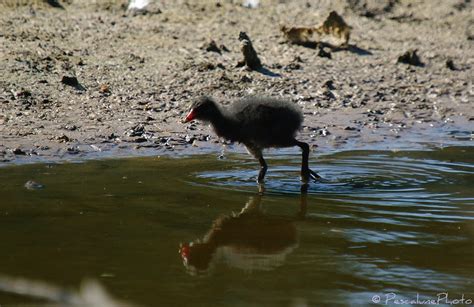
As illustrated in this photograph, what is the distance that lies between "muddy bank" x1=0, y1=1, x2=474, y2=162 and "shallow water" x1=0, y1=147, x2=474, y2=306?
3.54 feet

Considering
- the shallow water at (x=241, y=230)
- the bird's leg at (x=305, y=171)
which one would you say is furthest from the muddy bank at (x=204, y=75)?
the bird's leg at (x=305, y=171)

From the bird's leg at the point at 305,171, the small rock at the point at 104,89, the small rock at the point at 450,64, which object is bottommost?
the bird's leg at the point at 305,171

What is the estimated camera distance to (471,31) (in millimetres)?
15250

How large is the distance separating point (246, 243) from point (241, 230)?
353 millimetres

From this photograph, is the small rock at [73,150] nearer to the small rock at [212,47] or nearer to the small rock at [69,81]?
the small rock at [69,81]

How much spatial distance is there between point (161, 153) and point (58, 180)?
1.65 m

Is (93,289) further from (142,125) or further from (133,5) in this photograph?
(133,5)

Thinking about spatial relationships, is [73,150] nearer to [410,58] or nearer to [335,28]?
[335,28]

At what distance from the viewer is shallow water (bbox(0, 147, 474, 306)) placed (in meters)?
4.69

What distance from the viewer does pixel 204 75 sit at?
11562 mm

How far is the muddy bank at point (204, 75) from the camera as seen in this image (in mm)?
9570

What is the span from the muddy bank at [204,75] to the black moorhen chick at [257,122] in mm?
1412

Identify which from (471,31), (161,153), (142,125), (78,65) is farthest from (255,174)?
(471,31)

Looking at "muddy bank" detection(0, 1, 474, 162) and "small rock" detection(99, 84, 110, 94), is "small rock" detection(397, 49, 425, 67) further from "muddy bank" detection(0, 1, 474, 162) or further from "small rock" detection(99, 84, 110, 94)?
"small rock" detection(99, 84, 110, 94)
